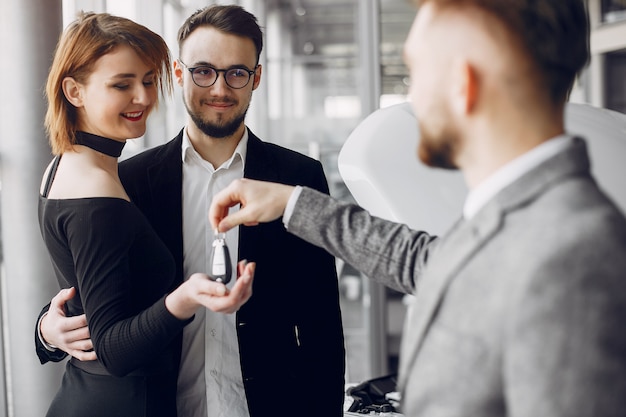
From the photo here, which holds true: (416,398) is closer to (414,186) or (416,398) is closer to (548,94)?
(548,94)

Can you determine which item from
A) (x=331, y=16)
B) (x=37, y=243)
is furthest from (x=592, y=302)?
A: (x=331, y=16)

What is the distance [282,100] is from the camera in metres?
6.43

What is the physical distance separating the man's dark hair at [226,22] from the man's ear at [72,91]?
0.40 meters

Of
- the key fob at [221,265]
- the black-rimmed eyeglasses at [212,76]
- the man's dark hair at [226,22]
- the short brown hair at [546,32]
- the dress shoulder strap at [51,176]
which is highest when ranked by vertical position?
the man's dark hair at [226,22]

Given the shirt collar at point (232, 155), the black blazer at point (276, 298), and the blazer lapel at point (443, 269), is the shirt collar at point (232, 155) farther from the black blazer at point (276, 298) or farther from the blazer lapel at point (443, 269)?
the blazer lapel at point (443, 269)

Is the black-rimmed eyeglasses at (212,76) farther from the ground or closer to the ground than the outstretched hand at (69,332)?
farther from the ground

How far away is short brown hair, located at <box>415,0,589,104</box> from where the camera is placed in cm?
82

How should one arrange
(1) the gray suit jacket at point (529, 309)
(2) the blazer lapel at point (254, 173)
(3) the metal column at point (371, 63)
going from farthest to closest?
(3) the metal column at point (371, 63) → (2) the blazer lapel at point (254, 173) → (1) the gray suit jacket at point (529, 309)

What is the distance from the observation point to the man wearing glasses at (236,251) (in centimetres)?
160

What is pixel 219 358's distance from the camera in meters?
1.59

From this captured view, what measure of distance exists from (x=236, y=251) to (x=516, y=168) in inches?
38.0

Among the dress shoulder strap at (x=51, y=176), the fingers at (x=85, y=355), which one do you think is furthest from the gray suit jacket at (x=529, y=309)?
the dress shoulder strap at (x=51, y=176)

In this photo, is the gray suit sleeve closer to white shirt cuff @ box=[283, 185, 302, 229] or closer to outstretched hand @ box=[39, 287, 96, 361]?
white shirt cuff @ box=[283, 185, 302, 229]

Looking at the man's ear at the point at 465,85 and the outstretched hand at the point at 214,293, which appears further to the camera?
the outstretched hand at the point at 214,293
